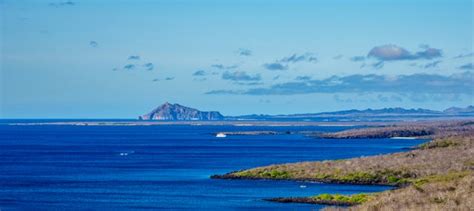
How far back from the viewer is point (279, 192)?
8319cm

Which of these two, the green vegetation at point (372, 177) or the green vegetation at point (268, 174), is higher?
the green vegetation at point (268, 174)

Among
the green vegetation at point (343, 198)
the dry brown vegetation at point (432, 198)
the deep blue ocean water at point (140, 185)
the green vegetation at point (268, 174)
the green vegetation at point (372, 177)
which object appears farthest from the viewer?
the green vegetation at point (268, 174)

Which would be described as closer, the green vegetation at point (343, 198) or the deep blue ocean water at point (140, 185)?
the green vegetation at point (343, 198)

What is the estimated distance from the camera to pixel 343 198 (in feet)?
246

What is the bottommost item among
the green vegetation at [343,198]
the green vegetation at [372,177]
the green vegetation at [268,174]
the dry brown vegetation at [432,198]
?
the green vegetation at [343,198]

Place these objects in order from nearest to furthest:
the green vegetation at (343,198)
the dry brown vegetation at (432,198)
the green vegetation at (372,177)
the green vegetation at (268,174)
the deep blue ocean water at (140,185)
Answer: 1. the dry brown vegetation at (432,198)
2. the green vegetation at (343,198)
3. the deep blue ocean water at (140,185)
4. the green vegetation at (372,177)
5. the green vegetation at (268,174)

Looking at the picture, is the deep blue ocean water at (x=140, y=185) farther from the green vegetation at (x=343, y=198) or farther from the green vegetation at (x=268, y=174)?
the green vegetation at (x=268, y=174)

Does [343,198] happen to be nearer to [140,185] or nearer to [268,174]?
[140,185]

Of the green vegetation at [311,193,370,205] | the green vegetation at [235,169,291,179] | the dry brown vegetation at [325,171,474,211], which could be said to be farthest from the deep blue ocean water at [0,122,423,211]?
the dry brown vegetation at [325,171,474,211]

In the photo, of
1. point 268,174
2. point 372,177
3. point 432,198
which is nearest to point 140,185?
point 268,174

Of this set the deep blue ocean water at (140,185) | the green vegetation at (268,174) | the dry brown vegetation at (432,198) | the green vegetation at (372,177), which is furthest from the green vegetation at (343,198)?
the green vegetation at (268,174)

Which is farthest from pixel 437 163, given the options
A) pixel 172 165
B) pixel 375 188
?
pixel 172 165

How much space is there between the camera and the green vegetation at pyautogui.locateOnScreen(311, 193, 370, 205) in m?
73.0

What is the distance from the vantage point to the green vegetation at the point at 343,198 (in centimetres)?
7299
